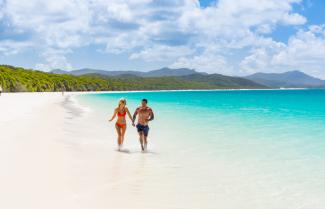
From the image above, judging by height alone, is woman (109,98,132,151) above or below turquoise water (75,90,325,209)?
above

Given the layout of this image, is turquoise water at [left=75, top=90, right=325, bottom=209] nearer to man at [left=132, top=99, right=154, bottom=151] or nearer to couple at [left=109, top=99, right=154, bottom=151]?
couple at [left=109, top=99, right=154, bottom=151]

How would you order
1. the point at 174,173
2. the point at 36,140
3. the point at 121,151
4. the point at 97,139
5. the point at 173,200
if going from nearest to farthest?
the point at 173,200 < the point at 174,173 < the point at 121,151 < the point at 36,140 < the point at 97,139

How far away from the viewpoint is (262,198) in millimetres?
8945

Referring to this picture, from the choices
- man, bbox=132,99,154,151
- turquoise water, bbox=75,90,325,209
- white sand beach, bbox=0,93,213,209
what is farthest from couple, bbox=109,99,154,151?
turquoise water, bbox=75,90,325,209

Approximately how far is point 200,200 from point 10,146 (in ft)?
27.0

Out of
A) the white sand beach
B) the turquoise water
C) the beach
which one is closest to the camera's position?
the white sand beach

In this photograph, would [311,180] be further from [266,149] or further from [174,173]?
[266,149]

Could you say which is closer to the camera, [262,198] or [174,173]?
[262,198]

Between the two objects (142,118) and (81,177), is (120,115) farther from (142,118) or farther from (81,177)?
(81,177)

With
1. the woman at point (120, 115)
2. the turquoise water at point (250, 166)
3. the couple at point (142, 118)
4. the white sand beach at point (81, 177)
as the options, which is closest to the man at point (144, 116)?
the couple at point (142, 118)

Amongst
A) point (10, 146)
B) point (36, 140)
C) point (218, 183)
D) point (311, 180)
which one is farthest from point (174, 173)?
point (36, 140)

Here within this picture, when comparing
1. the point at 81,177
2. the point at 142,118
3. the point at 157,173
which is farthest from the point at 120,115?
the point at 81,177

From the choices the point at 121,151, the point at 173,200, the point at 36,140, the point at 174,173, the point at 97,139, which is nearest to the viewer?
the point at 173,200

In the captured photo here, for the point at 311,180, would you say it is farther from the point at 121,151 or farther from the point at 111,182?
the point at 121,151
